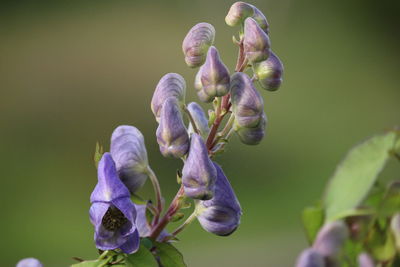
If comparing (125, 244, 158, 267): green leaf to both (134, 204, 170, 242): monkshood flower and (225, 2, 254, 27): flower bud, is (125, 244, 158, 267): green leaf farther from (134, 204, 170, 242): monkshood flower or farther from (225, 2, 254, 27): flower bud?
(225, 2, 254, 27): flower bud

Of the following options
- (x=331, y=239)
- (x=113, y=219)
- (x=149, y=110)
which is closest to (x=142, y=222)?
(x=113, y=219)

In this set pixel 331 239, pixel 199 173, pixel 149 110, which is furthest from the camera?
pixel 149 110

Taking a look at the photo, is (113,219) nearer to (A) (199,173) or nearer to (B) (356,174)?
(A) (199,173)

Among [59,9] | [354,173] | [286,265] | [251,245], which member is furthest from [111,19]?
[354,173]

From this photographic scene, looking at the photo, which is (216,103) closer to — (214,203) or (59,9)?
(214,203)

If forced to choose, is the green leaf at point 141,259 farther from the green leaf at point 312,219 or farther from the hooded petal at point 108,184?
the green leaf at point 312,219

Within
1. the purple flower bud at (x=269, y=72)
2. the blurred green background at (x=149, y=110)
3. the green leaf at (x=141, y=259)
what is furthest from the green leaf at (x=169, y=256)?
the blurred green background at (x=149, y=110)
